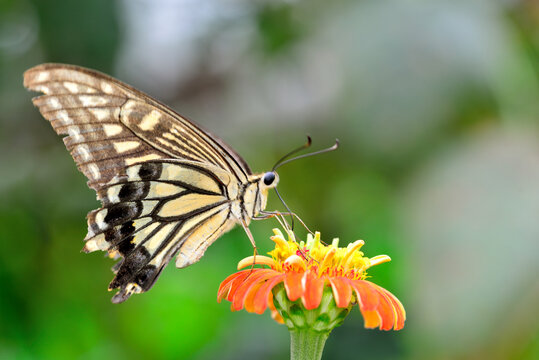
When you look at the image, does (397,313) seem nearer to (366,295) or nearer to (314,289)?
(366,295)

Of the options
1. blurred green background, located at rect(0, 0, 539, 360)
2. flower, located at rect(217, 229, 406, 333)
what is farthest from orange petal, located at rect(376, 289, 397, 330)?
blurred green background, located at rect(0, 0, 539, 360)

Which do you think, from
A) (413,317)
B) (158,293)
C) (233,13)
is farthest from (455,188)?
(233,13)

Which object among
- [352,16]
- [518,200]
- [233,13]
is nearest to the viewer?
[518,200]

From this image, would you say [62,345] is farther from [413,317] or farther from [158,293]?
[413,317]

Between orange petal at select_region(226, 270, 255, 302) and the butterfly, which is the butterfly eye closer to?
the butterfly

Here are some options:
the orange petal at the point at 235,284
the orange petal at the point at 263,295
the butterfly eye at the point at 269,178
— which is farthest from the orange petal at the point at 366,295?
the butterfly eye at the point at 269,178

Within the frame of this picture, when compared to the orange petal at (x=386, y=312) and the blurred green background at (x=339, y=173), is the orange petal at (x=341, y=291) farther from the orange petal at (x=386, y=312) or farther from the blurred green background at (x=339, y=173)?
the blurred green background at (x=339, y=173)
